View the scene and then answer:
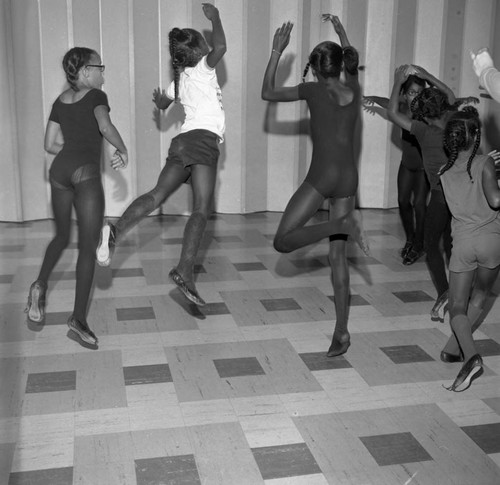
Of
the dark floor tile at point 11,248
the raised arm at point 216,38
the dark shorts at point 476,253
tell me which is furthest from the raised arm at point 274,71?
the dark floor tile at point 11,248

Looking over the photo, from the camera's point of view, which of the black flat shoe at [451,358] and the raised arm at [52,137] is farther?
the raised arm at [52,137]

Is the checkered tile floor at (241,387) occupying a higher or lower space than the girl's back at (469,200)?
lower

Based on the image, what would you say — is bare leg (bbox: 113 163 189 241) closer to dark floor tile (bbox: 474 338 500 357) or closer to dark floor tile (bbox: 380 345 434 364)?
dark floor tile (bbox: 380 345 434 364)

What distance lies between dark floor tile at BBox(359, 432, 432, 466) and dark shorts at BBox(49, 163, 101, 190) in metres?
2.04

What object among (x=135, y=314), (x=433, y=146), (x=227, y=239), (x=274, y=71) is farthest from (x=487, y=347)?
(x=227, y=239)

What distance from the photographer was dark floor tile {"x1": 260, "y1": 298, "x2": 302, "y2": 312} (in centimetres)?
522

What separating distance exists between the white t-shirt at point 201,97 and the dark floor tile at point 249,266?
72.9 inches

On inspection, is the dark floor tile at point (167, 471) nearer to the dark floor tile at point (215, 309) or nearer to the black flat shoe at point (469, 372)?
the black flat shoe at point (469, 372)

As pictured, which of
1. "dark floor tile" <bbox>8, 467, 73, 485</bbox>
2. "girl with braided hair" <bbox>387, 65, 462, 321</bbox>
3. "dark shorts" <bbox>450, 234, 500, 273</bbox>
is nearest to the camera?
"dark floor tile" <bbox>8, 467, 73, 485</bbox>

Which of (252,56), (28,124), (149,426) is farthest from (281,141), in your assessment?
(149,426)

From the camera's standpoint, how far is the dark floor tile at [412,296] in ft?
17.8

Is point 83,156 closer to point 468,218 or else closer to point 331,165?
point 331,165

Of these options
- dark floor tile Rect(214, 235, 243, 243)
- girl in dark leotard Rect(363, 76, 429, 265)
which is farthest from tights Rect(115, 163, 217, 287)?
dark floor tile Rect(214, 235, 243, 243)

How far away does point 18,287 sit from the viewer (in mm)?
5727
